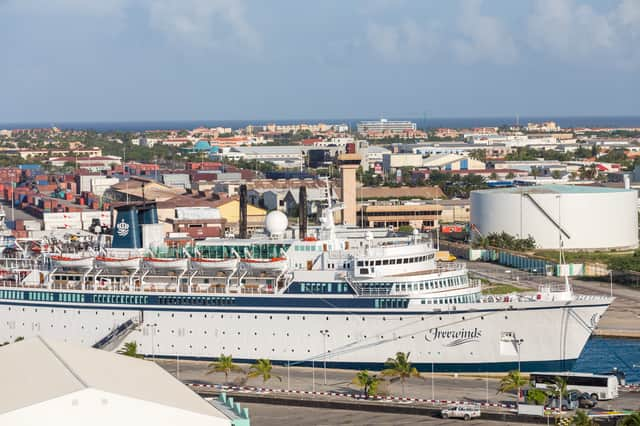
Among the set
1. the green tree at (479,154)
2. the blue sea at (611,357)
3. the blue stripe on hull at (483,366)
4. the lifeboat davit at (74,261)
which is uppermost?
the lifeboat davit at (74,261)

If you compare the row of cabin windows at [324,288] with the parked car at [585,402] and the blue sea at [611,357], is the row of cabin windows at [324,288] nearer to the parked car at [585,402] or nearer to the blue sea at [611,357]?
the blue sea at [611,357]

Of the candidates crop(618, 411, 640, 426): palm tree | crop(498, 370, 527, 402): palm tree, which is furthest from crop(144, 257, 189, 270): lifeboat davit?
crop(618, 411, 640, 426): palm tree

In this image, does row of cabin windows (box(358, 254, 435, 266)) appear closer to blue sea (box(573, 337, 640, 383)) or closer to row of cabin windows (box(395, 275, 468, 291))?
row of cabin windows (box(395, 275, 468, 291))

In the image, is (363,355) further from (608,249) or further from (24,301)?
(608,249)

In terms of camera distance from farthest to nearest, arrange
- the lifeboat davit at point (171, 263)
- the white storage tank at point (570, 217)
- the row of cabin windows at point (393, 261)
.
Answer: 1. the white storage tank at point (570, 217)
2. the lifeboat davit at point (171, 263)
3. the row of cabin windows at point (393, 261)

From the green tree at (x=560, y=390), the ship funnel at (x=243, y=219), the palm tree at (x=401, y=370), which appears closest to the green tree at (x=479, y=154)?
the ship funnel at (x=243, y=219)

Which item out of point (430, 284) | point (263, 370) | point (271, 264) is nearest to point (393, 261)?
point (430, 284)
